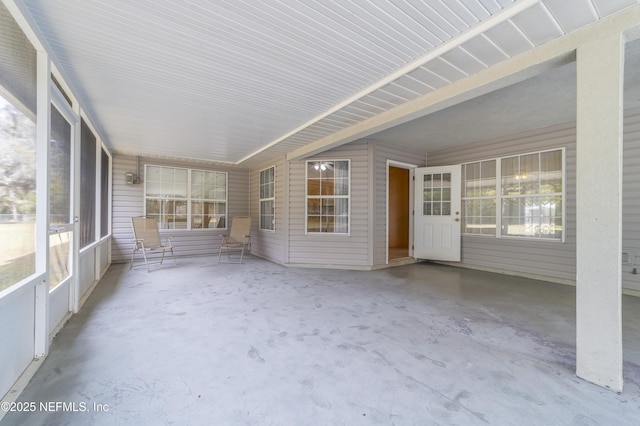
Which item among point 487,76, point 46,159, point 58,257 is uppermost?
point 487,76

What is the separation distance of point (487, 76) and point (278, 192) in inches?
173

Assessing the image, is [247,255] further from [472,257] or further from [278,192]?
[472,257]

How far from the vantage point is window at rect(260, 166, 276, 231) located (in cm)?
617

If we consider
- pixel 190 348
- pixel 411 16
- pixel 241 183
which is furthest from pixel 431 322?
pixel 241 183

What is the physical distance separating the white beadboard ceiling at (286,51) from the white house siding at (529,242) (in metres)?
1.16

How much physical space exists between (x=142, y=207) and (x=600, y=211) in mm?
7297

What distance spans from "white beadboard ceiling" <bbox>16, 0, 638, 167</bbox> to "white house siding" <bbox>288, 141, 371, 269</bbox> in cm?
144

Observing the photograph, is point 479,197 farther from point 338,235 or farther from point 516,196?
point 338,235

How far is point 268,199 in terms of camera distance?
6430 mm

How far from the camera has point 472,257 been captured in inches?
205

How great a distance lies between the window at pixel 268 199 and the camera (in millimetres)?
6172

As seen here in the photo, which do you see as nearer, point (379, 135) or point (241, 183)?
point (379, 135)

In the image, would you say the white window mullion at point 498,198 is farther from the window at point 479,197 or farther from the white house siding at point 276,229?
the white house siding at point 276,229

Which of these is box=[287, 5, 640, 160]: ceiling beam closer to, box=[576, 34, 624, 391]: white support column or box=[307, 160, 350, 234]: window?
box=[576, 34, 624, 391]: white support column
